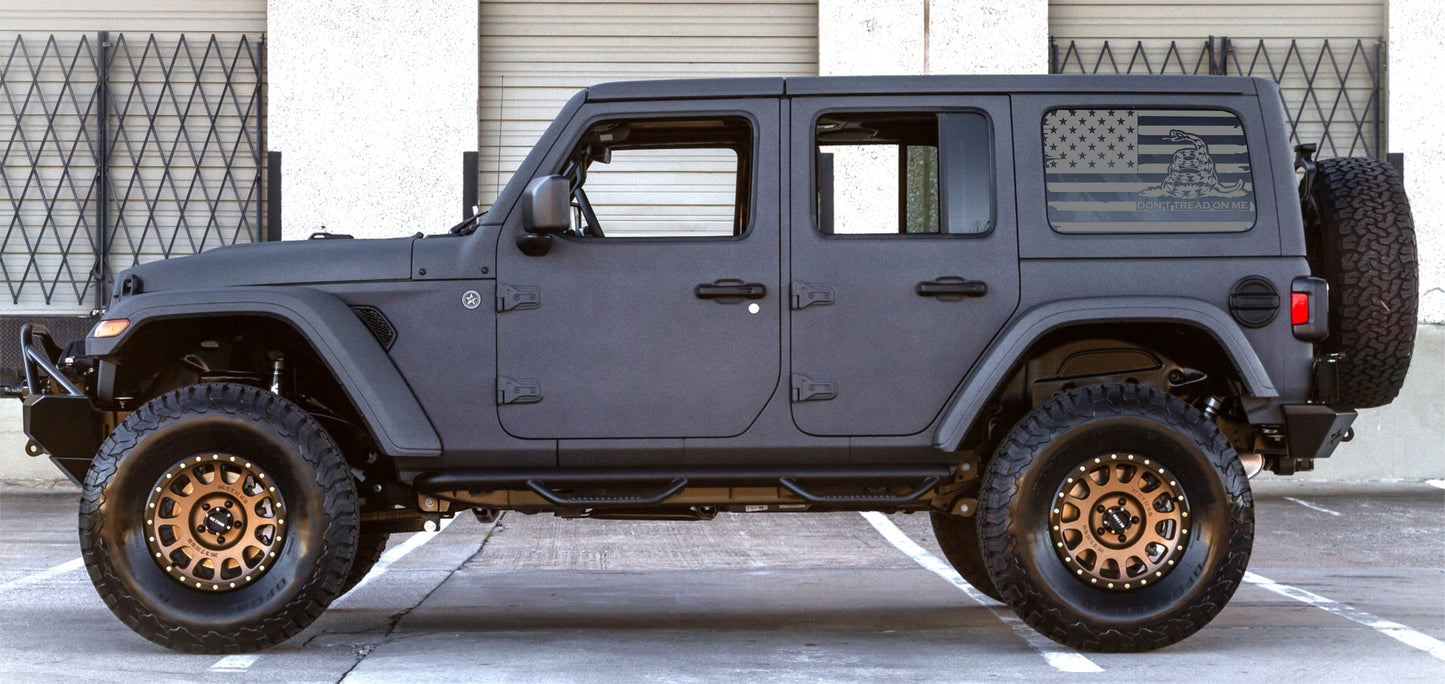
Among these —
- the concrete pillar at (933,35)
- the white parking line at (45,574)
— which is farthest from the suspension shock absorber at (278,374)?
the concrete pillar at (933,35)

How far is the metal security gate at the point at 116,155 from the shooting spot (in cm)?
1400

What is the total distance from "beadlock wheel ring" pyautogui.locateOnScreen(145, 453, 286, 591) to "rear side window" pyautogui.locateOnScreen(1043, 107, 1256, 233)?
3132 millimetres

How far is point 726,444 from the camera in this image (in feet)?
19.6

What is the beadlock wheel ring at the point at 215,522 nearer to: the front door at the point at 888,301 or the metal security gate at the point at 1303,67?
the front door at the point at 888,301

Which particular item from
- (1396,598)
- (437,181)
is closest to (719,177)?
(1396,598)

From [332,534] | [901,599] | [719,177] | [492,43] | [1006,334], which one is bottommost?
[901,599]

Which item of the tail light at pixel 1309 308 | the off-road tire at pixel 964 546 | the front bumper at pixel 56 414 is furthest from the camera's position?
the off-road tire at pixel 964 546

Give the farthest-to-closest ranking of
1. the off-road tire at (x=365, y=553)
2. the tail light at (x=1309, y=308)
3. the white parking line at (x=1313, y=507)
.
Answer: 1. the white parking line at (x=1313, y=507)
2. the off-road tire at (x=365, y=553)
3. the tail light at (x=1309, y=308)

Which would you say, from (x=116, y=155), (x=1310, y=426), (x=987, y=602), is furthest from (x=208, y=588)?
(x=116, y=155)

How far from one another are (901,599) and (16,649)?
3.89 meters

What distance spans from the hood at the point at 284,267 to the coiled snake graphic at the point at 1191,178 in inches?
114

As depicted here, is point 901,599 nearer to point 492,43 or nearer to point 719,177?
point 719,177

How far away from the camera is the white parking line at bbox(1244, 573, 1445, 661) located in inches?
241

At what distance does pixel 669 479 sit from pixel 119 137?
32.1 feet
